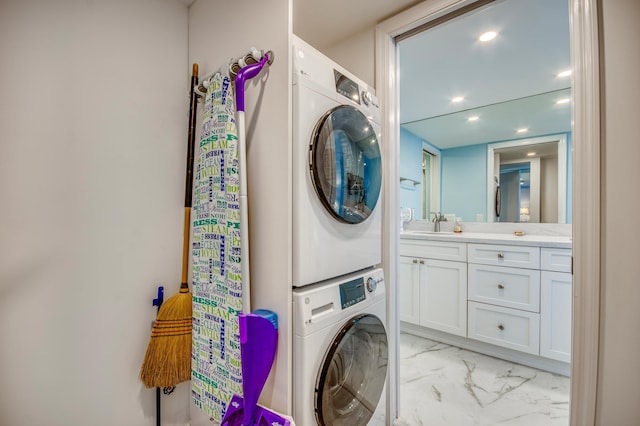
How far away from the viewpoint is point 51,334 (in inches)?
42.7

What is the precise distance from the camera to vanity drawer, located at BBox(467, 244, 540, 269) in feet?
6.65

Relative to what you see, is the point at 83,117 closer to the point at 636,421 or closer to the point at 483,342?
the point at 636,421

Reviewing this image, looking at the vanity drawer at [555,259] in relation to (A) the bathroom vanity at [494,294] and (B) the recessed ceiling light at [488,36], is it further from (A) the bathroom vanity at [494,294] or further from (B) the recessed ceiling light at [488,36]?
(B) the recessed ceiling light at [488,36]

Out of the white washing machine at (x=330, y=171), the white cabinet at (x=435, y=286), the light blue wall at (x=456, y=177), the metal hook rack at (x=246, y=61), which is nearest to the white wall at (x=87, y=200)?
A: the metal hook rack at (x=246, y=61)

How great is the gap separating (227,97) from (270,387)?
1166 mm

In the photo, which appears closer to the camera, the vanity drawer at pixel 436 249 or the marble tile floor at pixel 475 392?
the marble tile floor at pixel 475 392

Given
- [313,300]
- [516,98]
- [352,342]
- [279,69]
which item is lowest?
[352,342]

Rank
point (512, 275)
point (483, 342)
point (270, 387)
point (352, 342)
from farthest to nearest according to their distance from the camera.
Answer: point (483, 342)
point (512, 275)
point (352, 342)
point (270, 387)

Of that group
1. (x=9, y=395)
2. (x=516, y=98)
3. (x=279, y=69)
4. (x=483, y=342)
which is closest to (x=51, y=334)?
(x=9, y=395)

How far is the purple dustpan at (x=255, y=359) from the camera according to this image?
0.95 m

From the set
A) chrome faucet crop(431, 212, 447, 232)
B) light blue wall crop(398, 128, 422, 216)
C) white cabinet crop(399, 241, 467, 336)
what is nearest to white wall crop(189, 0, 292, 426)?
white cabinet crop(399, 241, 467, 336)

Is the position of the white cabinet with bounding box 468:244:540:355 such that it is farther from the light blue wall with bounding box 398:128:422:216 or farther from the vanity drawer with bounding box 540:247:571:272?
the light blue wall with bounding box 398:128:422:216

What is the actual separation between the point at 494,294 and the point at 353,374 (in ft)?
5.44

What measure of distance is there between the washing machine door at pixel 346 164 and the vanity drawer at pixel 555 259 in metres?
1.57
